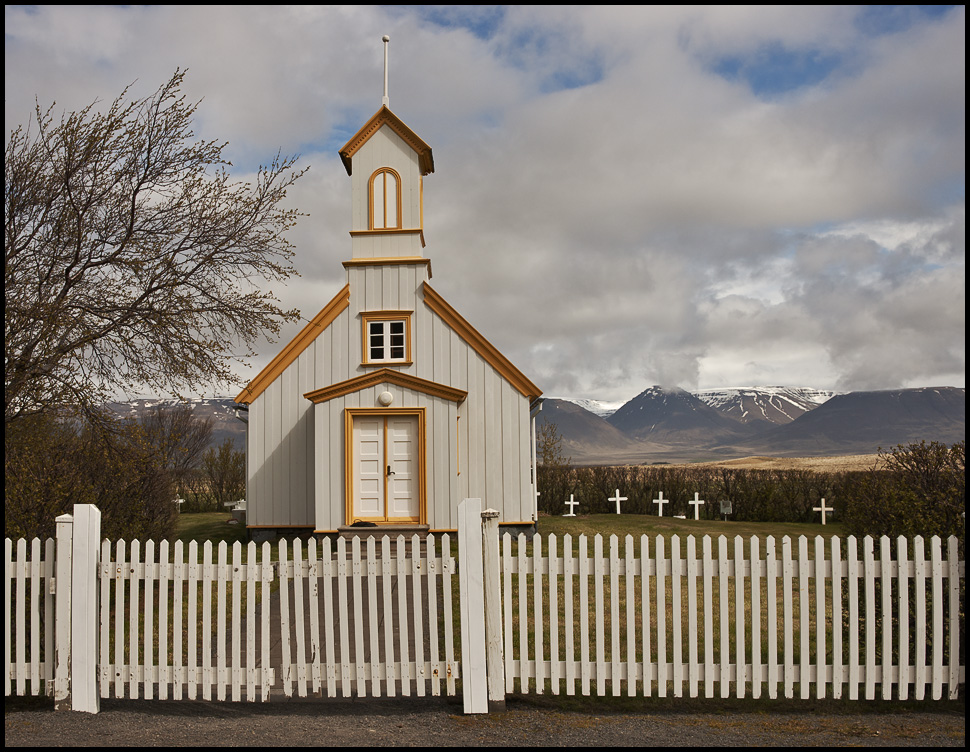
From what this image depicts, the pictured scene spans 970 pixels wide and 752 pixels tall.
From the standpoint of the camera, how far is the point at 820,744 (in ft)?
19.0

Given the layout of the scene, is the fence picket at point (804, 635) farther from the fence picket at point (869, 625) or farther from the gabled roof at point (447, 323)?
the gabled roof at point (447, 323)

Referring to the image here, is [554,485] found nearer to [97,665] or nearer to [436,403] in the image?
[436,403]

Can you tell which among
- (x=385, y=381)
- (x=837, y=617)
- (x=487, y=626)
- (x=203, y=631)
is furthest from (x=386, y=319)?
(x=837, y=617)

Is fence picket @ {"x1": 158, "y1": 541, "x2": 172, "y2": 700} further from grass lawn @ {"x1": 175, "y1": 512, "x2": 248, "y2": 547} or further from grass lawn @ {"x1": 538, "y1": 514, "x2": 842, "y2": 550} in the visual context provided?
grass lawn @ {"x1": 538, "y1": 514, "x2": 842, "y2": 550}

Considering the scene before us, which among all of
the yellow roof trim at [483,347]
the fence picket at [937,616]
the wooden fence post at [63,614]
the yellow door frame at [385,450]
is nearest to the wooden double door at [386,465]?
the yellow door frame at [385,450]

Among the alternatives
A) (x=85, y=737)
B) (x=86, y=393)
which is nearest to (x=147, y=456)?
(x=86, y=393)

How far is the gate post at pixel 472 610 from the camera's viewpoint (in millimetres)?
6566

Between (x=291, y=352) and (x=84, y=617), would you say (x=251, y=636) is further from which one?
(x=291, y=352)

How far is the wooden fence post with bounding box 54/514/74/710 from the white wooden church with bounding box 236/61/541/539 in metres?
9.72

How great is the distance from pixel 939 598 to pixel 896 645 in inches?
51.1

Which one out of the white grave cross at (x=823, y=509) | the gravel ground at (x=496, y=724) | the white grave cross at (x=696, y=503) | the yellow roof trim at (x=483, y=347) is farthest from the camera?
the white grave cross at (x=696, y=503)

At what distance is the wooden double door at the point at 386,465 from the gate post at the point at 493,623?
10.3 m

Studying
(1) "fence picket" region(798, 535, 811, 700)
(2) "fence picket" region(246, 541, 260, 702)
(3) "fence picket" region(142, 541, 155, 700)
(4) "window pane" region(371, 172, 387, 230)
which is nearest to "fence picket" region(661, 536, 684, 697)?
(1) "fence picket" region(798, 535, 811, 700)

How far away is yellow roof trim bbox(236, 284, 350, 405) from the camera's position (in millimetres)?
18000
